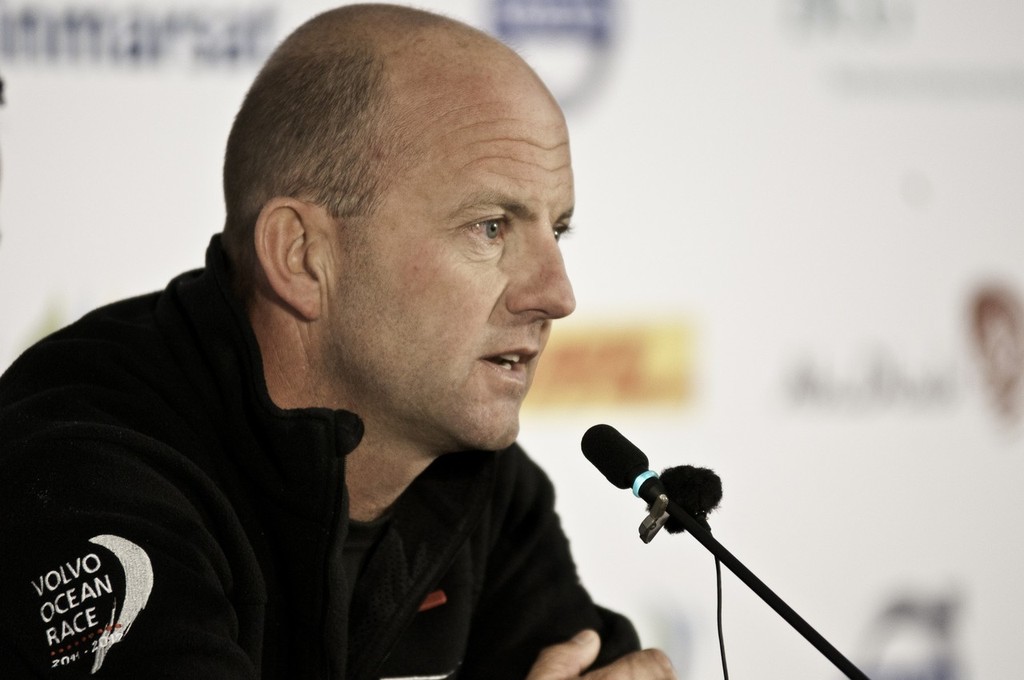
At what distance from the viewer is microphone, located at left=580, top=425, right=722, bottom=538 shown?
1.25 m

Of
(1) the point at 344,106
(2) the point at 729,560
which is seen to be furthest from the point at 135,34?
(2) the point at 729,560

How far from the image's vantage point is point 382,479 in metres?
1.68

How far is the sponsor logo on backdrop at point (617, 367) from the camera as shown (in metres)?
2.75

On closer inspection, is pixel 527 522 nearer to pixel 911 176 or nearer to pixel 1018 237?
pixel 911 176

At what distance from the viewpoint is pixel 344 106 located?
1571 mm

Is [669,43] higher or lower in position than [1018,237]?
higher

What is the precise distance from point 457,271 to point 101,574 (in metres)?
0.60

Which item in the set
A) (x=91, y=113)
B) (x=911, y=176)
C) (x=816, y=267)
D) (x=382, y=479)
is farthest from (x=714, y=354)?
(x=91, y=113)

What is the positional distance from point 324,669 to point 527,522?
523 millimetres

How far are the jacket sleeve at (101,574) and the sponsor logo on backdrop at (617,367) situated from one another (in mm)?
1531

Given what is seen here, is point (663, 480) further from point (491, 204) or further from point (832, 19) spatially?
point (832, 19)

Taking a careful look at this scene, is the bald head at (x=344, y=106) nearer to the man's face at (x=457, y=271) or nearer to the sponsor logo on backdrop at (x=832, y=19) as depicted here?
the man's face at (x=457, y=271)

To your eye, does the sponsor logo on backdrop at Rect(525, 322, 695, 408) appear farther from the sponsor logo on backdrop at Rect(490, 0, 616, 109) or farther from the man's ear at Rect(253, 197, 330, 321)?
the man's ear at Rect(253, 197, 330, 321)

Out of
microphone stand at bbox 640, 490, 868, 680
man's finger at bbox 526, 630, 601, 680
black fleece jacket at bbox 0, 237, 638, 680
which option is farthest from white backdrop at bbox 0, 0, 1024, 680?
microphone stand at bbox 640, 490, 868, 680
